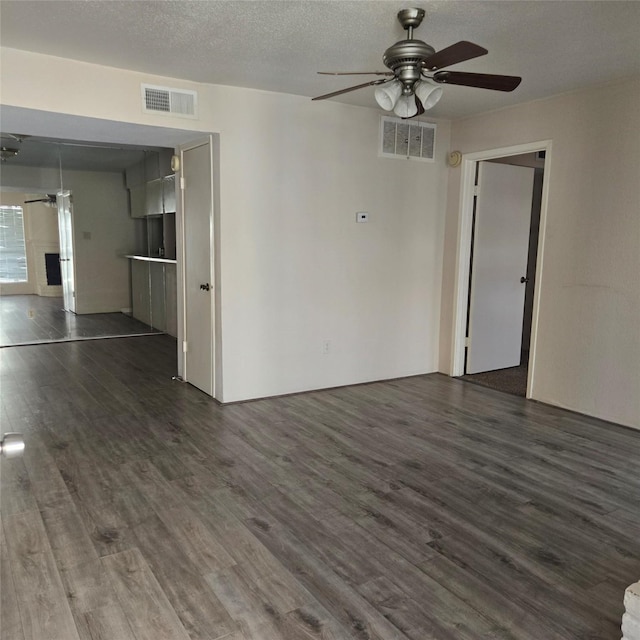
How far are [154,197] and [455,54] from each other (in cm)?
567

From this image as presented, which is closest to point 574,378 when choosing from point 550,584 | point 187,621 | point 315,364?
point 315,364

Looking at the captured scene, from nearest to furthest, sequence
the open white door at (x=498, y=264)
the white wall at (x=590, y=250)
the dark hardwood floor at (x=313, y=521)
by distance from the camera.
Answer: the dark hardwood floor at (x=313, y=521), the white wall at (x=590, y=250), the open white door at (x=498, y=264)

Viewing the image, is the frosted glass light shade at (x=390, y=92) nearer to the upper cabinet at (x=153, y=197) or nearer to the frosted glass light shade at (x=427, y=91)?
the frosted glass light shade at (x=427, y=91)

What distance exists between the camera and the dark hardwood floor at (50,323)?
6879 mm

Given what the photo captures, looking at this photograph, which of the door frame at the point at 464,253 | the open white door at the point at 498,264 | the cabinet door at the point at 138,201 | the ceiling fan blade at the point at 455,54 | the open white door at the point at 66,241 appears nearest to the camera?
the ceiling fan blade at the point at 455,54

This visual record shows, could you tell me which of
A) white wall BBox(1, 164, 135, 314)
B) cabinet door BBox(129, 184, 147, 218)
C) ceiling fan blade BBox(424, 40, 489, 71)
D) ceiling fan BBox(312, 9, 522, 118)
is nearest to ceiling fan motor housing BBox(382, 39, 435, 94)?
ceiling fan BBox(312, 9, 522, 118)

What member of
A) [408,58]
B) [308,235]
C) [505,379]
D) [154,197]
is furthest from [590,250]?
[154,197]

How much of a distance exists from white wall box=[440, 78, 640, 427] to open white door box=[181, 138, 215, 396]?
8.75 ft

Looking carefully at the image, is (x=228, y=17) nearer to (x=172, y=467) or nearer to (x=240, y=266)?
(x=240, y=266)

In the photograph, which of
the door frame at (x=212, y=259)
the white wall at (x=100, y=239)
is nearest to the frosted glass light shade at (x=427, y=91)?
the door frame at (x=212, y=259)

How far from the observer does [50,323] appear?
7535mm

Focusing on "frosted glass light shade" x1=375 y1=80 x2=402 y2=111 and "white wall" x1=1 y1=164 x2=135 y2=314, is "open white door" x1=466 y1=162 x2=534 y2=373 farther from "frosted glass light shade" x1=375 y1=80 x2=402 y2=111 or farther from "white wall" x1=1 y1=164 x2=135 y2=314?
"white wall" x1=1 y1=164 x2=135 y2=314

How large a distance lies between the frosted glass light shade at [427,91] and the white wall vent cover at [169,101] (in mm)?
1923

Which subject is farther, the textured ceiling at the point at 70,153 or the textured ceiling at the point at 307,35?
the textured ceiling at the point at 70,153
